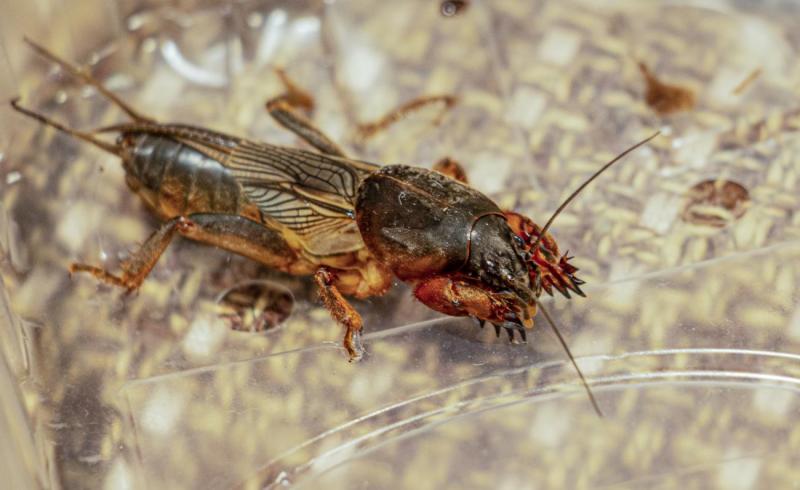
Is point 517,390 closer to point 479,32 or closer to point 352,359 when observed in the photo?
point 352,359

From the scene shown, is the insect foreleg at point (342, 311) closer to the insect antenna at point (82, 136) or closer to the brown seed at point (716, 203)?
the insect antenna at point (82, 136)

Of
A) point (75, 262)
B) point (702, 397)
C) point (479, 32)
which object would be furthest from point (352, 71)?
point (702, 397)

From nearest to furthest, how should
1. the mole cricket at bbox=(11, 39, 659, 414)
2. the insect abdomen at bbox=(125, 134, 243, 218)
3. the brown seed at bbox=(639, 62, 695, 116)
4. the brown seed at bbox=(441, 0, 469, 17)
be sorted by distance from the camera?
the mole cricket at bbox=(11, 39, 659, 414), the insect abdomen at bbox=(125, 134, 243, 218), the brown seed at bbox=(639, 62, 695, 116), the brown seed at bbox=(441, 0, 469, 17)

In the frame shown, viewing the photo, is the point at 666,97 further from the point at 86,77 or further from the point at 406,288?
the point at 86,77

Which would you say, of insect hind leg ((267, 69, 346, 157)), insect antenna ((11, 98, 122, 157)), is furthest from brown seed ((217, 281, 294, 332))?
insect antenna ((11, 98, 122, 157))

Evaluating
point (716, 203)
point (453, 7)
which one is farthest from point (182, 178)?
point (716, 203)

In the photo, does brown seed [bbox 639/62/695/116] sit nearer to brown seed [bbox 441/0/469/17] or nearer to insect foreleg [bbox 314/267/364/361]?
brown seed [bbox 441/0/469/17]
